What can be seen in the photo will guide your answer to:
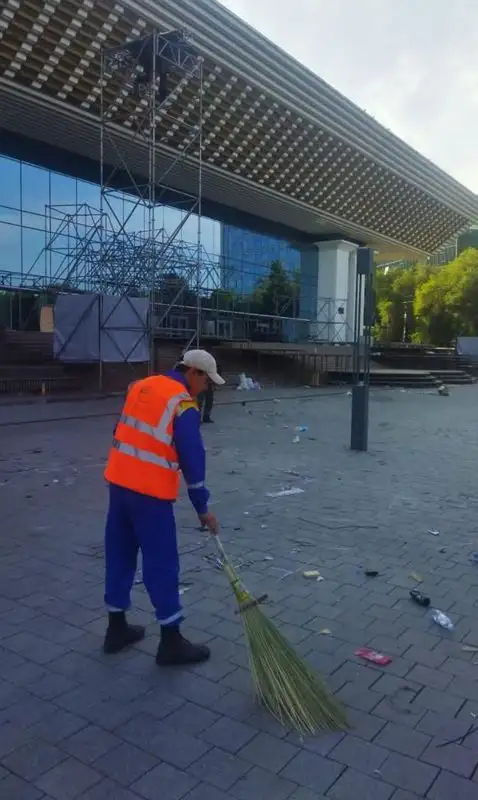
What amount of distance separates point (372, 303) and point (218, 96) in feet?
49.5

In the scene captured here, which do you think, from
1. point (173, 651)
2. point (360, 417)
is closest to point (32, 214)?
point (360, 417)

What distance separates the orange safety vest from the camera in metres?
3.09

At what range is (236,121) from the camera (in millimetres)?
22969

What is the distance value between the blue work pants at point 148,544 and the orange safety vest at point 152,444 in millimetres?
70

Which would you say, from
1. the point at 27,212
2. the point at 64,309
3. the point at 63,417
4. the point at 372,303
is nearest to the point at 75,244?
the point at 27,212

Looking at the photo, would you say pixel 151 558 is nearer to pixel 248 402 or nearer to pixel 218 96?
pixel 248 402

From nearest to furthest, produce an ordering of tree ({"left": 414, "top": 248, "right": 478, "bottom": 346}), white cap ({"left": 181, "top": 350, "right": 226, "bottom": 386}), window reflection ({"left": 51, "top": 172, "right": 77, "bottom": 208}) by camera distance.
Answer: white cap ({"left": 181, "top": 350, "right": 226, "bottom": 386})
window reflection ({"left": 51, "top": 172, "right": 77, "bottom": 208})
tree ({"left": 414, "top": 248, "right": 478, "bottom": 346})

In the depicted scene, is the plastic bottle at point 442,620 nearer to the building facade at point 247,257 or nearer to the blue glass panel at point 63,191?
the blue glass panel at point 63,191

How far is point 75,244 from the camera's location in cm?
2095

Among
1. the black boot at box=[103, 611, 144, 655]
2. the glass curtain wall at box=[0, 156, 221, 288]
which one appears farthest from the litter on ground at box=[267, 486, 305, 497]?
the glass curtain wall at box=[0, 156, 221, 288]

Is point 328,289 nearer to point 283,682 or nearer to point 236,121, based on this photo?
point 236,121

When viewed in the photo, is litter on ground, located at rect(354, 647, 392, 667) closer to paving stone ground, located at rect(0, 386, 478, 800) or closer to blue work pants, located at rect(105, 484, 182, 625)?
paving stone ground, located at rect(0, 386, 478, 800)

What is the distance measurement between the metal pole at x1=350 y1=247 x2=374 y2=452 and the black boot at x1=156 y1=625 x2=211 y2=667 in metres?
6.63

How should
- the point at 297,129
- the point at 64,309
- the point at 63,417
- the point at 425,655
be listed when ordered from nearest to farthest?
the point at 425,655, the point at 63,417, the point at 64,309, the point at 297,129
